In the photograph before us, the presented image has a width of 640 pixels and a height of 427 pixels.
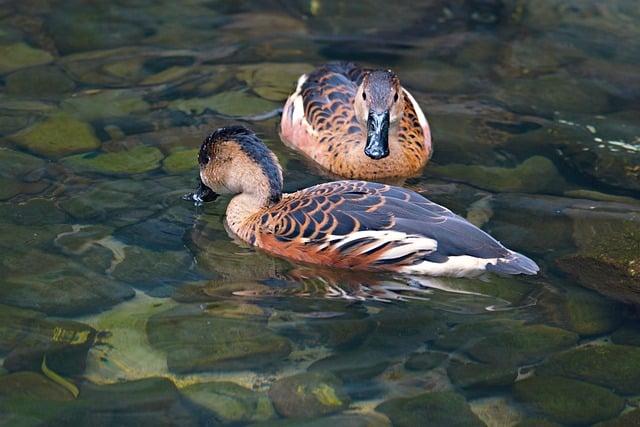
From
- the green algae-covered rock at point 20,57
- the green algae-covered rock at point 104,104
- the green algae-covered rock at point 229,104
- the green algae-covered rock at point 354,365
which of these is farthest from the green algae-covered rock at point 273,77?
the green algae-covered rock at point 354,365

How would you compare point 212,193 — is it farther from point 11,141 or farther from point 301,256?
point 11,141

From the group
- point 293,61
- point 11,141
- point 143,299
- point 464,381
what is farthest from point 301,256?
point 293,61

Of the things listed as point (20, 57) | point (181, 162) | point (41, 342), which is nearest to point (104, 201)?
point (181, 162)

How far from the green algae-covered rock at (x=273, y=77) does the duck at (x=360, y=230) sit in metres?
2.43

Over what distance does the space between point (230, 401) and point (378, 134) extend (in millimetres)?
3446

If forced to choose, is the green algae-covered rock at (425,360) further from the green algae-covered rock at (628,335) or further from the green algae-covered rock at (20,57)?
the green algae-covered rock at (20,57)

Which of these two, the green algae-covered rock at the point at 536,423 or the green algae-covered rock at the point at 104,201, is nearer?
the green algae-covered rock at the point at 536,423

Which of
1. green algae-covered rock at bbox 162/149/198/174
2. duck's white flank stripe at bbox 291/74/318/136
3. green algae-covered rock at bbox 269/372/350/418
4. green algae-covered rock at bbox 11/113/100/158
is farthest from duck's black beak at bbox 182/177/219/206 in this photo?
green algae-covered rock at bbox 269/372/350/418

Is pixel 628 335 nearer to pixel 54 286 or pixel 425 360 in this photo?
pixel 425 360

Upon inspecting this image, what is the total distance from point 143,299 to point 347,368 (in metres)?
1.42

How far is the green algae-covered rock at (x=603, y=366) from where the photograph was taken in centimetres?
591

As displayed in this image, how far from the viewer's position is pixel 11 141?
339 inches

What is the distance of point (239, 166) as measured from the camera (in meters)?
7.67

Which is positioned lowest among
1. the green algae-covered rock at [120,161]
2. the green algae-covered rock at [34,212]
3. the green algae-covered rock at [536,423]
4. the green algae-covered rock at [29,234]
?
the green algae-covered rock at [536,423]
